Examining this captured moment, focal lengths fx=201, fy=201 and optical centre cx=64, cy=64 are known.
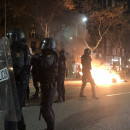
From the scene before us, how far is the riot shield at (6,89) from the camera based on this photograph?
2.06 m

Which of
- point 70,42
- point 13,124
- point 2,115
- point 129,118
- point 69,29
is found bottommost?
point 129,118

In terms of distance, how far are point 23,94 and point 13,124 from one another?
1.45 ft

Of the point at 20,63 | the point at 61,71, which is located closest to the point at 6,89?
the point at 20,63

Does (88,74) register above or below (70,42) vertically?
below

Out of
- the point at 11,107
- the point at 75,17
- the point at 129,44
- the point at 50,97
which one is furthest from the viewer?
the point at 129,44

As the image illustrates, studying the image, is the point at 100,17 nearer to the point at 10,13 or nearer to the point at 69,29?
the point at 69,29

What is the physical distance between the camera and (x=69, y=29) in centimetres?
2014

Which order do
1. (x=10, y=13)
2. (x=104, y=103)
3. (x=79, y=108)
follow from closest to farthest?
(x=79, y=108), (x=104, y=103), (x=10, y=13)

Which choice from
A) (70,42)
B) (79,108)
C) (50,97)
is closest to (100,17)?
(70,42)

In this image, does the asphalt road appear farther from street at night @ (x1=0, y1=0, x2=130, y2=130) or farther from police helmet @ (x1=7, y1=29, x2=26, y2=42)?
police helmet @ (x1=7, y1=29, x2=26, y2=42)

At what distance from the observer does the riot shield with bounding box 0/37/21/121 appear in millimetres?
2064

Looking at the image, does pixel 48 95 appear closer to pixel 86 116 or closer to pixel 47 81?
pixel 47 81

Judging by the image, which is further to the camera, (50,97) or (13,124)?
(50,97)

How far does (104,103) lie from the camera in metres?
5.48
